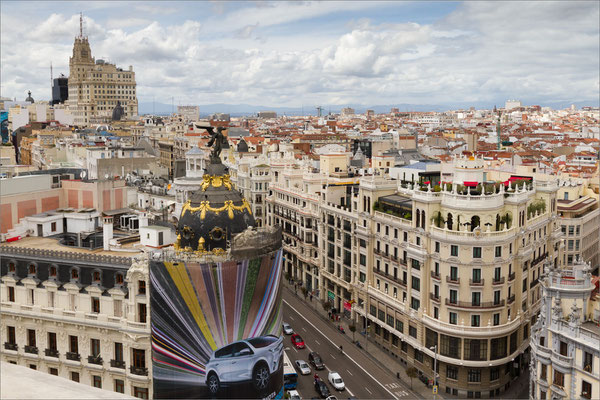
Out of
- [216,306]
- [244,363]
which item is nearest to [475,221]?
[244,363]

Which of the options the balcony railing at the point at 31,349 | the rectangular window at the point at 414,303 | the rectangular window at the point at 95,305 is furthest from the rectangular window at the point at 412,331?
the balcony railing at the point at 31,349

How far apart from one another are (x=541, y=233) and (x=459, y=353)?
19095 millimetres

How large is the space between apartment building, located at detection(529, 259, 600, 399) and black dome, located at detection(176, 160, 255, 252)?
81.9 feet

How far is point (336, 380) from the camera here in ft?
212

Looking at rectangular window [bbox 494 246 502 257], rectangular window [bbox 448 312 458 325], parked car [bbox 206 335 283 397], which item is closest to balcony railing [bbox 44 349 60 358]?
parked car [bbox 206 335 283 397]

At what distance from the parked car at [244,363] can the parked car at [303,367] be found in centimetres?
1744

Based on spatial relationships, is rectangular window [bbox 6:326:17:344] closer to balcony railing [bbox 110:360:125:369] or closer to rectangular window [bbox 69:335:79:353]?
rectangular window [bbox 69:335:79:353]

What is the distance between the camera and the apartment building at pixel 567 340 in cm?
4481

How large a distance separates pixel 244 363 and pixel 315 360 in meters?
22.8

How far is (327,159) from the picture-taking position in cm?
9962

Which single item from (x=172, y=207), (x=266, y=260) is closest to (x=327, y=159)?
(x=172, y=207)

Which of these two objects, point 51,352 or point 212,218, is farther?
point 51,352

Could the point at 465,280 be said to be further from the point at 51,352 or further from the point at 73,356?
the point at 51,352

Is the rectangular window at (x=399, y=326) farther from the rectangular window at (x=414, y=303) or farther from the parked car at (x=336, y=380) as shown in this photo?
the parked car at (x=336, y=380)
